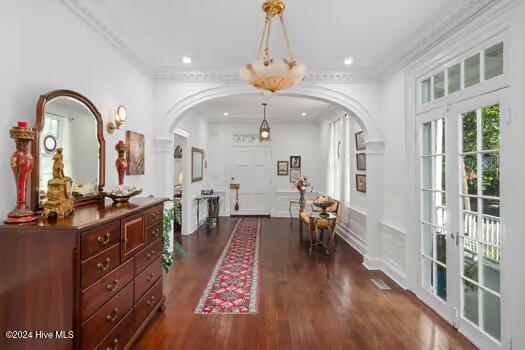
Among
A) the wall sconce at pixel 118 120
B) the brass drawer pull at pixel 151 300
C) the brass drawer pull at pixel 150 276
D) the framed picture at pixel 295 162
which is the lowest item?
the brass drawer pull at pixel 151 300

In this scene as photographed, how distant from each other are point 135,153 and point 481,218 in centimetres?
399

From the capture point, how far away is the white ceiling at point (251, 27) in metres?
2.78

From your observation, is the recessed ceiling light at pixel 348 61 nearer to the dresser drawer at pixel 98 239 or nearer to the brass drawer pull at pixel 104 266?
the dresser drawer at pixel 98 239

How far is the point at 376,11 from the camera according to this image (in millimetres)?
2900

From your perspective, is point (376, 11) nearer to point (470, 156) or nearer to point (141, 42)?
point (470, 156)

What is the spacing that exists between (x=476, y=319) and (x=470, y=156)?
1.53 metres

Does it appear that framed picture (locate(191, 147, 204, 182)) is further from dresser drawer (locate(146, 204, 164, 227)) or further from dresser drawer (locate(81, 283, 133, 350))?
dresser drawer (locate(81, 283, 133, 350))

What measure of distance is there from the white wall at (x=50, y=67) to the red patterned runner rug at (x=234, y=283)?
182 cm

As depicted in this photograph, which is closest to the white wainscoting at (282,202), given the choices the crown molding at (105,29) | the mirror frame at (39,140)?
the crown molding at (105,29)

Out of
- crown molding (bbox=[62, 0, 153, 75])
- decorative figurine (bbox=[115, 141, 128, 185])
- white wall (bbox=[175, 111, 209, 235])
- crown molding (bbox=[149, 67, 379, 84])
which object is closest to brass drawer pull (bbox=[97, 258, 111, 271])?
decorative figurine (bbox=[115, 141, 128, 185])

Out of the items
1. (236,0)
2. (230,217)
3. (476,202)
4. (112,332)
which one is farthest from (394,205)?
(230,217)

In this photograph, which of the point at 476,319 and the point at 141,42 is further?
the point at 141,42

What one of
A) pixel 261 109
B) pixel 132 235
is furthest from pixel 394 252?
pixel 261 109

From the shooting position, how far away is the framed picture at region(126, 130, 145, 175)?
3.69 m
